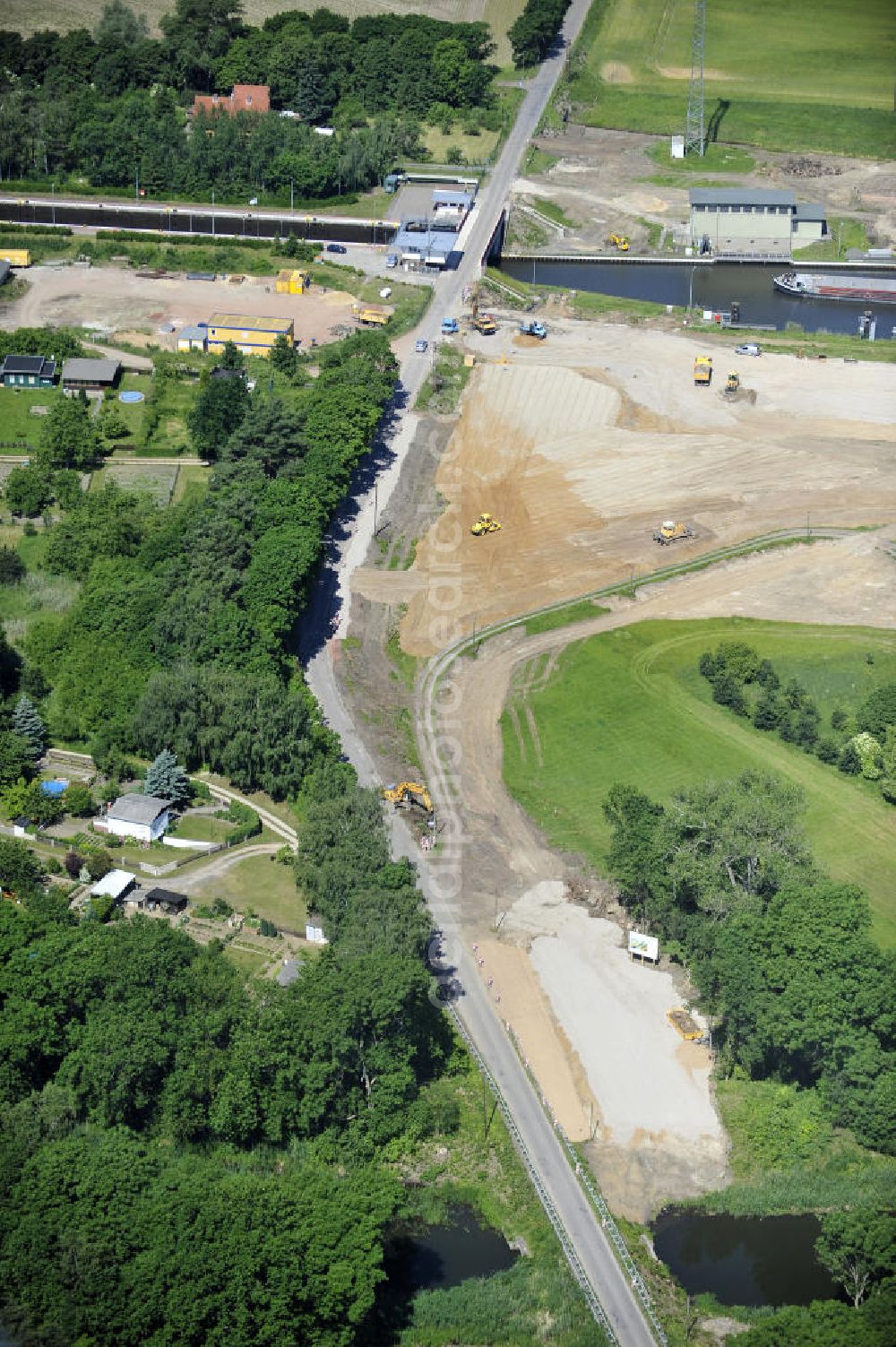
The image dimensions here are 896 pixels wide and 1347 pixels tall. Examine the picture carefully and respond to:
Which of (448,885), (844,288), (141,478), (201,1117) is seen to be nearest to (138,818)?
(448,885)

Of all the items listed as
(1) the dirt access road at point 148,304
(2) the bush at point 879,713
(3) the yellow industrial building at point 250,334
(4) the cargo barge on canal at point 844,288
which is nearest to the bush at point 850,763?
Result: (2) the bush at point 879,713

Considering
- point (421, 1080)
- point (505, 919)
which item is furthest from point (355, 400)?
point (421, 1080)

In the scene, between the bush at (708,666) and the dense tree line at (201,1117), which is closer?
the dense tree line at (201,1117)

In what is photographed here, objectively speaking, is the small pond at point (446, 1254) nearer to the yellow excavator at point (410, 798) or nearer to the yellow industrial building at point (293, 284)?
the yellow excavator at point (410, 798)

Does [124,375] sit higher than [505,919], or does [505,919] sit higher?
[124,375]

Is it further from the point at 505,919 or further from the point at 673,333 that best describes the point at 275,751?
the point at 673,333

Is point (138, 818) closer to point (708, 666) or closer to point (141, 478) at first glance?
point (708, 666)

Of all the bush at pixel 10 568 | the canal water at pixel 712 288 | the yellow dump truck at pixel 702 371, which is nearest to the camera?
the bush at pixel 10 568

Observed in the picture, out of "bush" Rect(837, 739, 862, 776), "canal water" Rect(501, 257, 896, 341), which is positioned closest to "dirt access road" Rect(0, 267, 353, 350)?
"canal water" Rect(501, 257, 896, 341)
